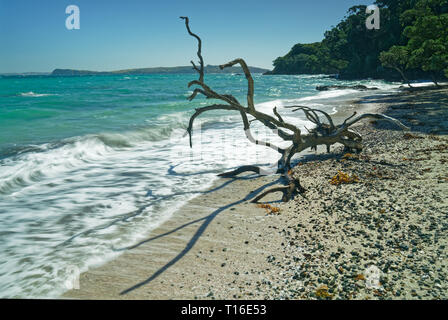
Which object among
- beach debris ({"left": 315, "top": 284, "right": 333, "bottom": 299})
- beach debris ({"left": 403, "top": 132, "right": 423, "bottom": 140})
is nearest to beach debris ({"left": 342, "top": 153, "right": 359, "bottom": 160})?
beach debris ({"left": 403, "top": 132, "right": 423, "bottom": 140})

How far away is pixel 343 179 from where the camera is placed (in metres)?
5.44

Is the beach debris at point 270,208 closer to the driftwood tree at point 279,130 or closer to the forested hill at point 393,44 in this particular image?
the driftwood tree at point 279,130

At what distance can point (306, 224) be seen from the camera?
13.3 feet

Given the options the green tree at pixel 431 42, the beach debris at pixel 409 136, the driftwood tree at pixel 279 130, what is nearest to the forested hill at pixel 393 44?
the green tree at pixel 431 42

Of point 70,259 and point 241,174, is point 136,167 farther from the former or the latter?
point 70,259

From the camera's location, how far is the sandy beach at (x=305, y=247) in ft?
9.15

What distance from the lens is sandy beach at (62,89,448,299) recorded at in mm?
2789

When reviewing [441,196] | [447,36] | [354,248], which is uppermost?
[447,36]

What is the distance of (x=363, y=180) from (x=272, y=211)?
6.87 feet

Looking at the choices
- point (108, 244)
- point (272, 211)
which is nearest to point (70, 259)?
point (108, 244)

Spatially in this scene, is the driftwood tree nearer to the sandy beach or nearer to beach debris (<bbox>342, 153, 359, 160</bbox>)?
beach debris (<bbox>342, 153, 359, 160</bbox>)

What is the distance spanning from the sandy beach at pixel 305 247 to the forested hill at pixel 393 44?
58.9ft

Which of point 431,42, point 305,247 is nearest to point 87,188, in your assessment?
point 305,247

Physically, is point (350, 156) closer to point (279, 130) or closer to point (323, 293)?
Result: point (279, 130)
